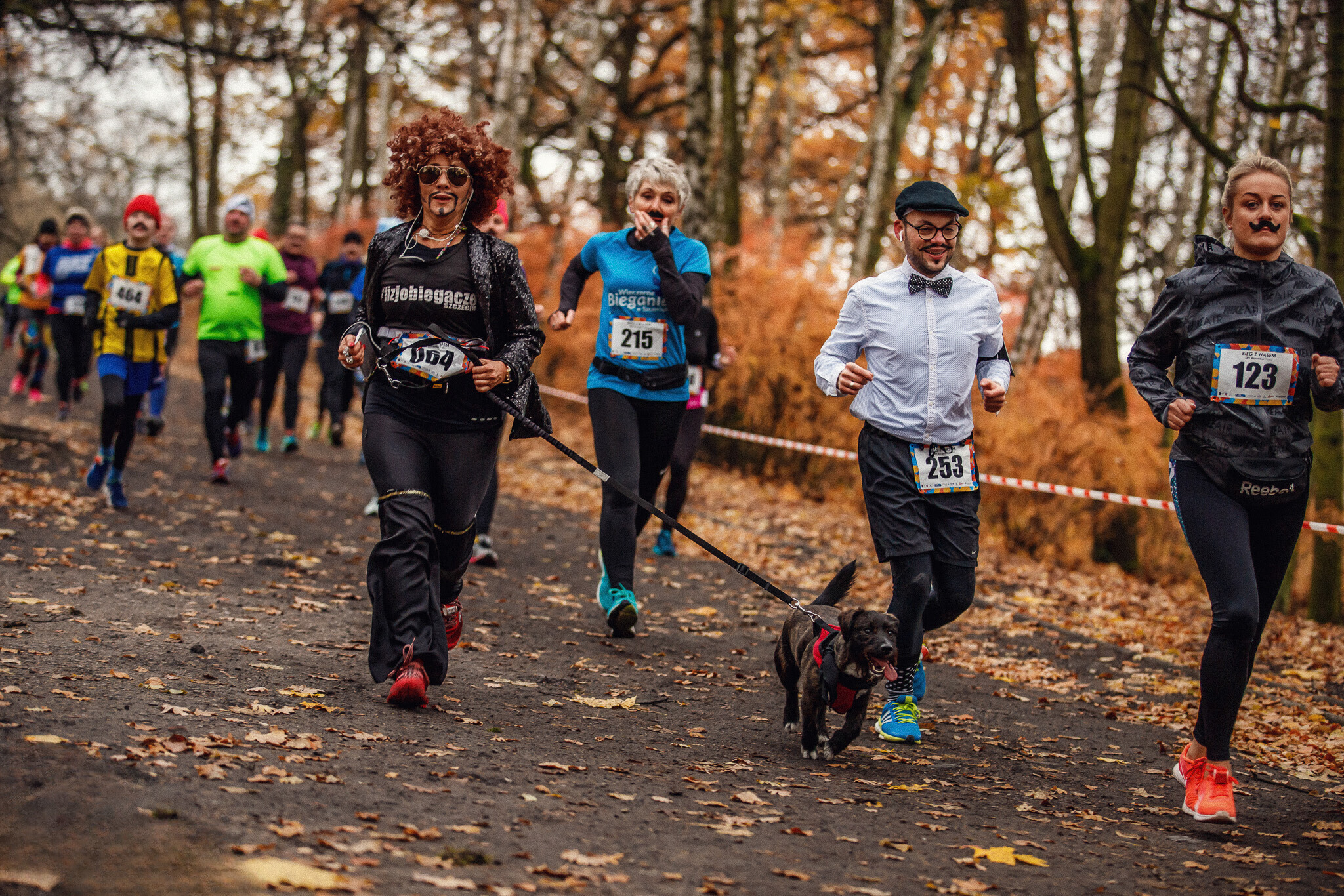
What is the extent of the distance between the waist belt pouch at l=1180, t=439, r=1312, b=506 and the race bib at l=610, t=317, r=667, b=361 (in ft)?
10.1

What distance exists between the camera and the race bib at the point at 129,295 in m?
9.48

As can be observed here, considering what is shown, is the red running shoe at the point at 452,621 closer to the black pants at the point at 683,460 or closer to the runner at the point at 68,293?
the black pants at the point at 683,460

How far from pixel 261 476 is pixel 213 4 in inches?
190

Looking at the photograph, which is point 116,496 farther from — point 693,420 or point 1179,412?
point 1179,412

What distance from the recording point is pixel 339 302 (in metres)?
13.7

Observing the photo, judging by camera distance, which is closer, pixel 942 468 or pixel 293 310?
pixel 942 468

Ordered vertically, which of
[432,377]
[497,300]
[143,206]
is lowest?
[432,377]

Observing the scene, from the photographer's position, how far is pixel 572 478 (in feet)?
49.6

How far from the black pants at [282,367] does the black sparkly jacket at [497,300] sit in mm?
8569

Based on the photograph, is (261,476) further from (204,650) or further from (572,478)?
(204,650)

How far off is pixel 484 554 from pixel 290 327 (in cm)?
568

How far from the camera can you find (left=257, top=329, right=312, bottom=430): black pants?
1335 cm

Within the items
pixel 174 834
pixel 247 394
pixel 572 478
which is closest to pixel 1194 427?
pixel 174 834

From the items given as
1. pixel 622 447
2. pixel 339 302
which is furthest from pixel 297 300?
pixel 622 447
